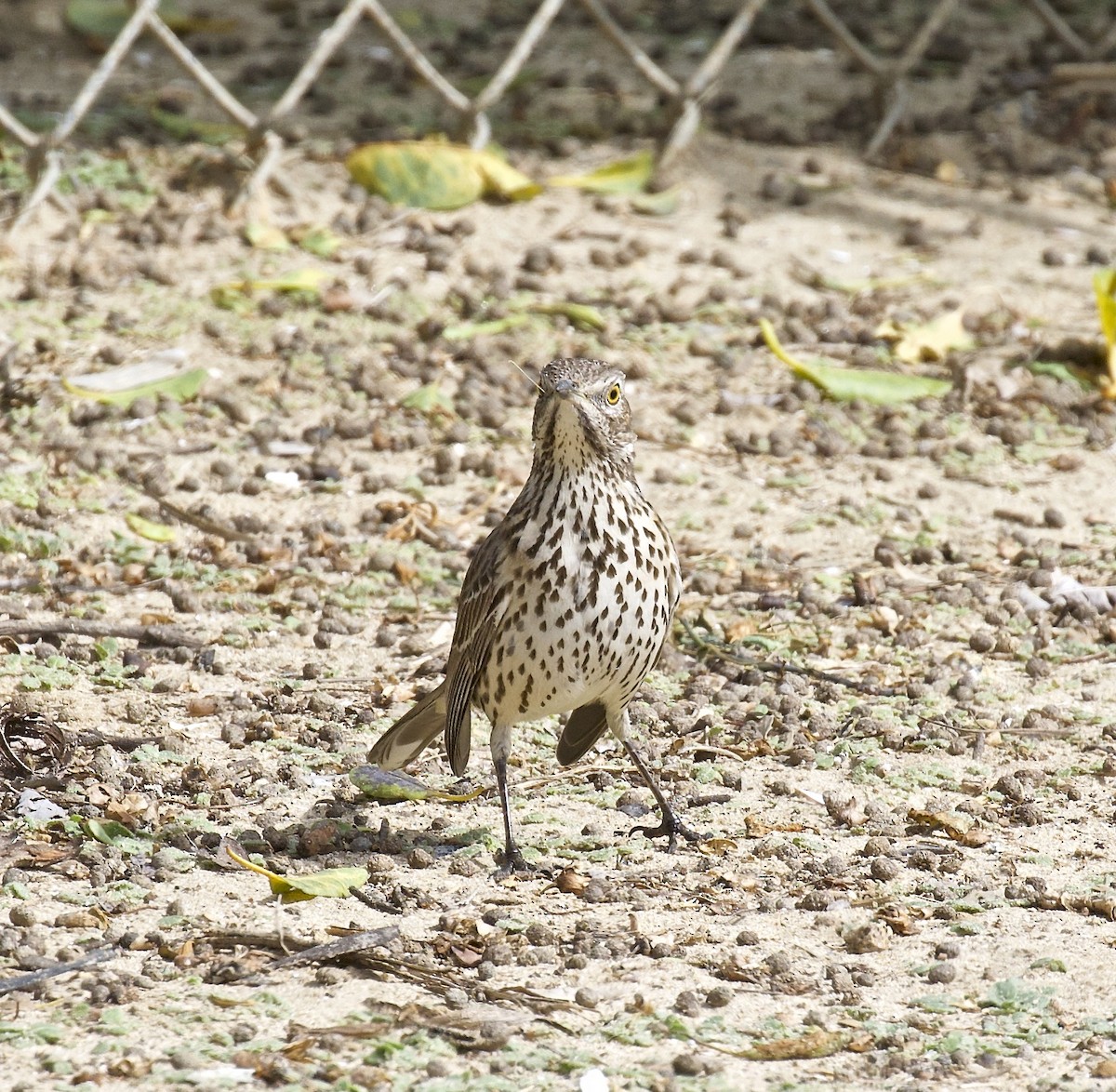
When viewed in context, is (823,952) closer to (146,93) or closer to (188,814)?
(188,814)

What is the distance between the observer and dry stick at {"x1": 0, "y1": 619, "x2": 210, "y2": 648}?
5.81 metres

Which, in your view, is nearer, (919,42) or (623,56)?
(919,42)

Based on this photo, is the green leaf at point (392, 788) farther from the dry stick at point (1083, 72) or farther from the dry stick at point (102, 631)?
the dry stick at point (1083, 72)

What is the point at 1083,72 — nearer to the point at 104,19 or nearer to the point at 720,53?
the point at 720,53

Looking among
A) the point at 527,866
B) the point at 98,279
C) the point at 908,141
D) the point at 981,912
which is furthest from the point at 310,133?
the point at 981,912

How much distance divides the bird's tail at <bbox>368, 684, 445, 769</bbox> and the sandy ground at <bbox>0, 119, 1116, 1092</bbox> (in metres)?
0.14

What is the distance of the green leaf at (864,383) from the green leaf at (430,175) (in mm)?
1868

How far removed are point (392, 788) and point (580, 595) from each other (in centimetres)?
85

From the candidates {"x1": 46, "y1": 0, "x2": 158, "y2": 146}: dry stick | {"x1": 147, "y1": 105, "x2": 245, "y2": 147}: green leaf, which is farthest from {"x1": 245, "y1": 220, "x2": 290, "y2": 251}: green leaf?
{"x1": 46, "y1": 0, "x2": 158, "y2": 146}: dry stick

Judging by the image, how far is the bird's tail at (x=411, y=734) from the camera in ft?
17.5

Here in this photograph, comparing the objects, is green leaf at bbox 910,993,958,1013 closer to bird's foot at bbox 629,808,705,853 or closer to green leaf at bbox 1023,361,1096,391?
bird's foot at bbox 629,808,705,853

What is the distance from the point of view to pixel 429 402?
7738 millimetres

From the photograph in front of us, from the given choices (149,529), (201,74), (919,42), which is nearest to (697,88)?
(919,42)

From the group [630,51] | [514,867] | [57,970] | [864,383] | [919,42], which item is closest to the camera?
[57,970]
